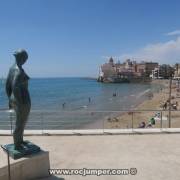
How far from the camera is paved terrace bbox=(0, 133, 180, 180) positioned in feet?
19.1

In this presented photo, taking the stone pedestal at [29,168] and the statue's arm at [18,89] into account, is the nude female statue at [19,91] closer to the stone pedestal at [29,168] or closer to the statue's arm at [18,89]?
the statue's arm at [18,89]

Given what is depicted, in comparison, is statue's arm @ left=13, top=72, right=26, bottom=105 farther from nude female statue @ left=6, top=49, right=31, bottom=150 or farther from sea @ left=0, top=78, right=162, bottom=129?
sea @ left=0, top=78, right=162, bottom=129

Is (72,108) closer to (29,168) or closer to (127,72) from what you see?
(29,168)

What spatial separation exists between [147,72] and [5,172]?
161 metres

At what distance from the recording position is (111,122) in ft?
92.3

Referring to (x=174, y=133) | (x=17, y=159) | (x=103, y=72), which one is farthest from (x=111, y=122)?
(x=103, y=72)

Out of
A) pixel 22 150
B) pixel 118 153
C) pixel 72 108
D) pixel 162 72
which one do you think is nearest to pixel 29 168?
pixel 22 150

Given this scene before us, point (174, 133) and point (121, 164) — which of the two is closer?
point (121, 164)

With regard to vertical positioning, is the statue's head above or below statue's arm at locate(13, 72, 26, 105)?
above

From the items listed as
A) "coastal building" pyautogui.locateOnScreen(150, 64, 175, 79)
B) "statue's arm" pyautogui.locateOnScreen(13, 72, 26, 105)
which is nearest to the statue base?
"statue's arm" pyautogui.locateOnScreen(13, 72, 26, 105)

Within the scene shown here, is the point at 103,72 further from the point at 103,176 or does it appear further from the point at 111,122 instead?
the point at 103,176

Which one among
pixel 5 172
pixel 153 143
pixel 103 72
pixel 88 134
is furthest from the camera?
pixel 103 72

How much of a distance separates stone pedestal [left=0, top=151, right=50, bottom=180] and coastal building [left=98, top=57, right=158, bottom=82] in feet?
462

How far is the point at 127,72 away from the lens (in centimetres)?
15675
